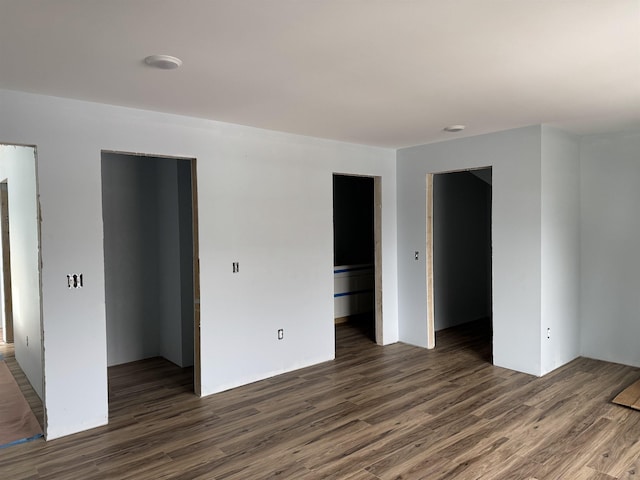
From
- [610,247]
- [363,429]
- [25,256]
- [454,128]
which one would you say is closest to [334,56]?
[454,128]

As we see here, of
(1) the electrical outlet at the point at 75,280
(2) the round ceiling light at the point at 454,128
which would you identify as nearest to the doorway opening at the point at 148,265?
(1) the electrical outlet at the point at 75,280

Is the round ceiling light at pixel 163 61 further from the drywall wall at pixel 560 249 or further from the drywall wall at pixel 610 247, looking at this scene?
the drywall wall at pixel 610 247

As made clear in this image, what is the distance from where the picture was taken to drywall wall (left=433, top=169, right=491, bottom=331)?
6336mm

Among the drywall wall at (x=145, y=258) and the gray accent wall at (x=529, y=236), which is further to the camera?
the drywall wall at (x=145, y=258)

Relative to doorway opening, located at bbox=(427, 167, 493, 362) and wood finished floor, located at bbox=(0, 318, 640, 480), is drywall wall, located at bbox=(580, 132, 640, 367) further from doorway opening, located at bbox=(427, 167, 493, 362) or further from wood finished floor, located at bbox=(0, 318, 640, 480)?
doorway opening, located at bbox=(427, 167, 493, 362)

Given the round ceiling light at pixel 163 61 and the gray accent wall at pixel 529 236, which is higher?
the round ceiling light at pixel 163 61

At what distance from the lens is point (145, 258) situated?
5.22 m

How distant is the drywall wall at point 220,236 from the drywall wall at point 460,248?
91 cm

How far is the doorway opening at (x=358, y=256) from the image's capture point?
571 cm

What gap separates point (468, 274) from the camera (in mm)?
6789

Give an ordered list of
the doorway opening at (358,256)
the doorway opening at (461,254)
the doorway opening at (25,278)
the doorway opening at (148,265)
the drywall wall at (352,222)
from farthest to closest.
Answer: the drywall wall at (352,222)
the doorway opening at (461,254)
the doorway opening at (358,256)
the doorway opening at (148,265)
the doorway opening at (25,278)

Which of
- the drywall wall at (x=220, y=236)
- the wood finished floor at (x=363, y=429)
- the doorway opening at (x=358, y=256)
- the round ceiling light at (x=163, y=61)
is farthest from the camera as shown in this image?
the doorway opening at (x=358, y=256)

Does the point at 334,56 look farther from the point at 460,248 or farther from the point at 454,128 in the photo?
the point at 460,248

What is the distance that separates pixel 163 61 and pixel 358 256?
6009mm
